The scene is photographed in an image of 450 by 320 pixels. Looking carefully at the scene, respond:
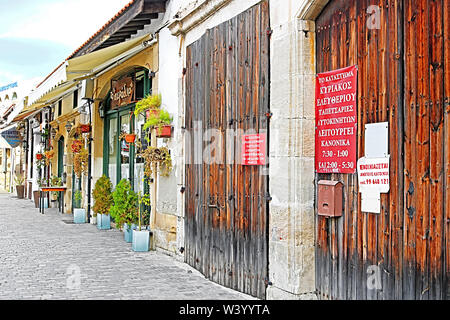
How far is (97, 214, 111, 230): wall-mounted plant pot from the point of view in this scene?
11516 millimetres

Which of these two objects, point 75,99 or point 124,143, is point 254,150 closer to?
point 124,143

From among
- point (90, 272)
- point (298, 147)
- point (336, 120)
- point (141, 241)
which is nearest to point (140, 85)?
point (141, 241)

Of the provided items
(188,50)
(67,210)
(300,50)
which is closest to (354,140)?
(300,50)

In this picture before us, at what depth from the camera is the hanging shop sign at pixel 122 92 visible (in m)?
10.5

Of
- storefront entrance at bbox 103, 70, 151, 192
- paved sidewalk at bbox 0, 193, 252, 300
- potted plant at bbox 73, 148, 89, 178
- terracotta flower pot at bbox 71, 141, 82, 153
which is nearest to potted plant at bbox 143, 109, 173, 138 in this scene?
storefront entrance at bbox 103, 70, 151, 192

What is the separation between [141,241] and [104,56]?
140 inches

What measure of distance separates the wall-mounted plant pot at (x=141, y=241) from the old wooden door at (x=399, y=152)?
14.4ft

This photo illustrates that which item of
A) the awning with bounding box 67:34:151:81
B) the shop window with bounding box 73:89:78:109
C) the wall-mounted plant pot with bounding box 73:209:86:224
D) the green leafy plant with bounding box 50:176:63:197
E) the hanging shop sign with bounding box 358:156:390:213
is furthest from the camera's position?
the green leafy plant with bounding box 50:176:63:197

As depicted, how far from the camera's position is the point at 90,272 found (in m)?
6.70

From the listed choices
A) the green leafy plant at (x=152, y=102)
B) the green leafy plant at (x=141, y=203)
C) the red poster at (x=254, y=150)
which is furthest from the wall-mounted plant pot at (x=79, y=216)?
the red poster at (x=254, y=150)

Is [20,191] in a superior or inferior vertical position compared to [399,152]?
inferior

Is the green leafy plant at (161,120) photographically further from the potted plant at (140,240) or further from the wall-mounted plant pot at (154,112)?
the potted plant at (140,240)

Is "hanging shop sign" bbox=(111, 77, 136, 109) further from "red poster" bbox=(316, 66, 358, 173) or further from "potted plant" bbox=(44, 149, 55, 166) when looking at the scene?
"potted plant" bbox=(44, 149, 55, 166)

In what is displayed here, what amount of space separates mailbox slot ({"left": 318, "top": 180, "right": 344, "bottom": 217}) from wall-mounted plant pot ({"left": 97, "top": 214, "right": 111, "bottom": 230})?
7891mm
